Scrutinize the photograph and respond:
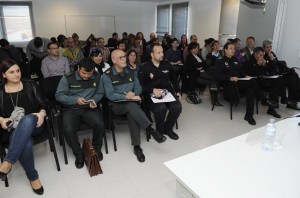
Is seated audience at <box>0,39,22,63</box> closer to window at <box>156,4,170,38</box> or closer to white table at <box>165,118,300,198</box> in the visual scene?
white table at <box>165,118,300,198</box>

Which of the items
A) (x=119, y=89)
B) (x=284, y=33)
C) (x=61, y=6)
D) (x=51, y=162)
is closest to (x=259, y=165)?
(x=119, y=89)

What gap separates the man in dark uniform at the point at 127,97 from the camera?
8.65 ft

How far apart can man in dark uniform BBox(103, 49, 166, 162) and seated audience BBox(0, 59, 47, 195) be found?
0.76 m

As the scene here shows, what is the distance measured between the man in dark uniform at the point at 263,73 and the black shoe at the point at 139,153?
248 centimetres

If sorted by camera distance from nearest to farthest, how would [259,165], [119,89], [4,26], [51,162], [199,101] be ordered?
[259,165]
[51,162]
[119,89]
[199,101]
[4,26]

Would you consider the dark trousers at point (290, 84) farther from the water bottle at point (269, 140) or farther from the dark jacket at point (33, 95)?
the dark jacket at point (33, 95)

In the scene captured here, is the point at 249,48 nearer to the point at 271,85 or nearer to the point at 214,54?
the point at 214,54

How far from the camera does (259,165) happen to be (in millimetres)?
1319

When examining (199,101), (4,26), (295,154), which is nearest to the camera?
(295,154)

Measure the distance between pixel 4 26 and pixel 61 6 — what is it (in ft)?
6.53

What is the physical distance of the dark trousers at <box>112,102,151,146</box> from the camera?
8.63ft

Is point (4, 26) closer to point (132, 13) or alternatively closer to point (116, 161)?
point (132, 13)

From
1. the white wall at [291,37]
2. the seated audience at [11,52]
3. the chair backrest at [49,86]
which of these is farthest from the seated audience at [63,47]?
the white wall at [291,37]

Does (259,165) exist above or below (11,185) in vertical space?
above
